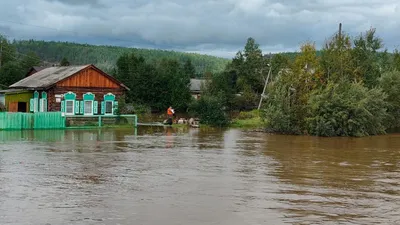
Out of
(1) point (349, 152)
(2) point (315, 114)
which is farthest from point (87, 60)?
(1) point (349, 152)

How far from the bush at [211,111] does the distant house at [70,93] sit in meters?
7.13

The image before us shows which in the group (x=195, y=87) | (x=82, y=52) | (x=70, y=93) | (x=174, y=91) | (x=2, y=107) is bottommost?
(x=2, y=107)

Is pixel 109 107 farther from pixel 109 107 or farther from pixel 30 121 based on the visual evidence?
pixel 30 121

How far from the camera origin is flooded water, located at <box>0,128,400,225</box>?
35.2ft

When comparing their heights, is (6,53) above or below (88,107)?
above

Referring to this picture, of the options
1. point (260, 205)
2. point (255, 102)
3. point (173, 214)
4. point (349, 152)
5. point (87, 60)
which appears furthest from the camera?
point (87, 60)

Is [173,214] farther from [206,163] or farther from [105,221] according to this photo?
[206,163]

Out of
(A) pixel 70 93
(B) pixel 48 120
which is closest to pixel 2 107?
(A) pixel 70 93

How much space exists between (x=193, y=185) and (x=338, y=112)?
2408cm

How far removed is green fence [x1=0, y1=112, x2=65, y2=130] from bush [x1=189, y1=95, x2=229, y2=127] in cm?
1220

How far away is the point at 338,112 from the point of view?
36.2 meters

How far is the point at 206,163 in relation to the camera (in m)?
19.2

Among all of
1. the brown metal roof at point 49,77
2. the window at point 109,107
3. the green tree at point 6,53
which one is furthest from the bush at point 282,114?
the green tree at point 6,53

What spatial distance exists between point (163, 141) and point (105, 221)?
725 inches
